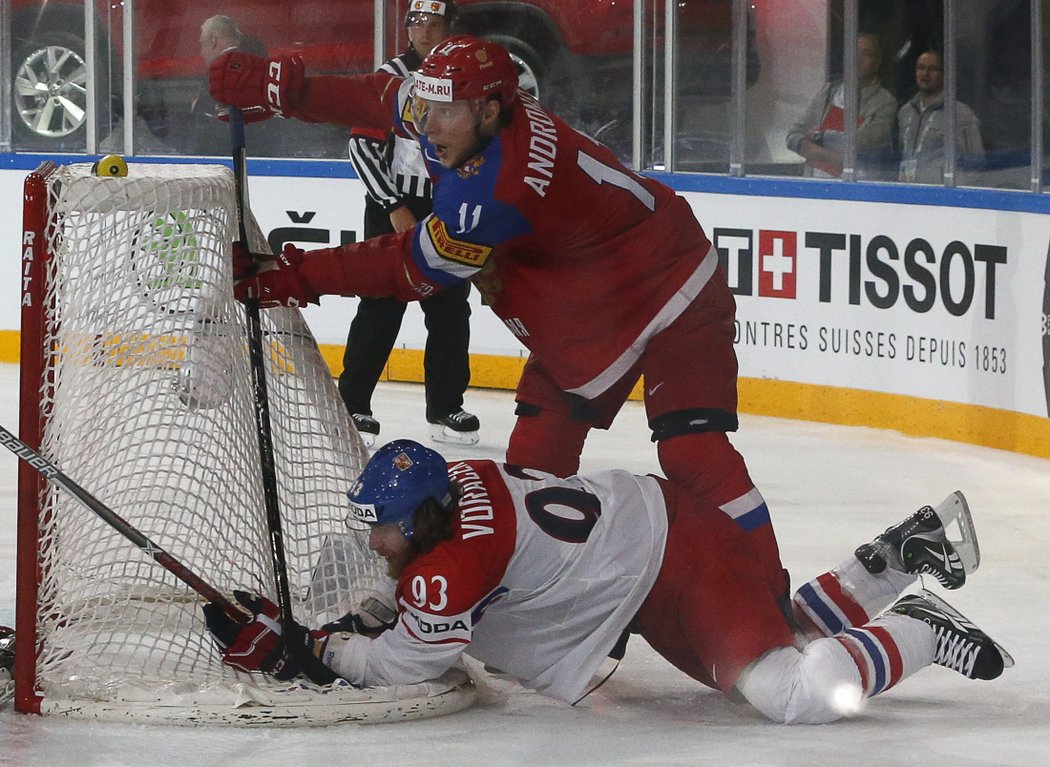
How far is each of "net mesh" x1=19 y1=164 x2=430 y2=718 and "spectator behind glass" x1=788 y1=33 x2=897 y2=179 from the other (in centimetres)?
315

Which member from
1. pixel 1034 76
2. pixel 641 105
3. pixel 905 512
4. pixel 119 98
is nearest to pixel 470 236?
pixel 905 512

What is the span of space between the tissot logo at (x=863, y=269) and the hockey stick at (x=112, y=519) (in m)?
3.20

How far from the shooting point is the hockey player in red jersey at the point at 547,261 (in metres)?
2.86

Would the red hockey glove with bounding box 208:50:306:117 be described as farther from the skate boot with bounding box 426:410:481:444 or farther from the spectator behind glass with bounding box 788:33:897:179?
the spectator behind glass with bounding box 788:33:897:179

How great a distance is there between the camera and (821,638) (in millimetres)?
2877

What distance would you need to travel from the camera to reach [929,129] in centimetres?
575

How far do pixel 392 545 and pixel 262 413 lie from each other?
46 cm

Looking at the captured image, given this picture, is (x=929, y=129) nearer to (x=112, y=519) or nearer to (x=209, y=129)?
(x=209, y=129)

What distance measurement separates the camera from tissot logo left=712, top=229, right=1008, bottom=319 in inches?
213

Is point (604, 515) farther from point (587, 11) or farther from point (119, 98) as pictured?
point (119, 98)

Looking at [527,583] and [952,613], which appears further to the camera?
[952,613]

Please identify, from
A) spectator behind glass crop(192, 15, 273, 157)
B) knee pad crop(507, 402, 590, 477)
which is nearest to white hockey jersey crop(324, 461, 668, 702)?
knee pad crop(507, 402, 590, 477)

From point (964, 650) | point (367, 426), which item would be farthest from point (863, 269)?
point (964, 650)

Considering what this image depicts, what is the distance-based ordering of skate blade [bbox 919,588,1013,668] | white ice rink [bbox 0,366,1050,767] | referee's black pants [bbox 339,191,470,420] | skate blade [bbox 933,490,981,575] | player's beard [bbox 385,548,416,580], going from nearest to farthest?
1. white ice rink [bbox 0,366,1050,767]
2. player's beard [bbox 385,548,416,580]
3. skate blade [bbox 919,588,1013,668]
4. skate blade [bbox 933,490,981,575]
5. referee's black pants [bbox 339,191,470,420]
